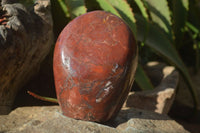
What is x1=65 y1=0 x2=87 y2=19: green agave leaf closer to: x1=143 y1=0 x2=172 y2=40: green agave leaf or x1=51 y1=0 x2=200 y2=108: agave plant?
x1=51 y1=0 x2=200 y2=108: agave plant

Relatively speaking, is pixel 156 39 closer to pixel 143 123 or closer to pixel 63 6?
pixel 63 6

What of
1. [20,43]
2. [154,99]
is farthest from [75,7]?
[154,99]

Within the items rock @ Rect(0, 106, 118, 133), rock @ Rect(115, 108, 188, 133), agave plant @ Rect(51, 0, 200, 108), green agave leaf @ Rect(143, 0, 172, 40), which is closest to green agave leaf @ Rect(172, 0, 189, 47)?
agave plant @ Rect(51, 0, 200, 108)

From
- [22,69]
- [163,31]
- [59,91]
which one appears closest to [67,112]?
[59,91]

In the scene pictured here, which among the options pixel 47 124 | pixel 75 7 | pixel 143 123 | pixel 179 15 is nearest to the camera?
pixel 47 124

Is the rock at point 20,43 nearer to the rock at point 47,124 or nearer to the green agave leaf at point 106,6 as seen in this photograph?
the rock at point 47,124

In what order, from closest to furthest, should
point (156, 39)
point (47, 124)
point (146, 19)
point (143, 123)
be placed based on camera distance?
point (47, 124) < point (143, 123) < point (146, 19) < point (156, 39)
